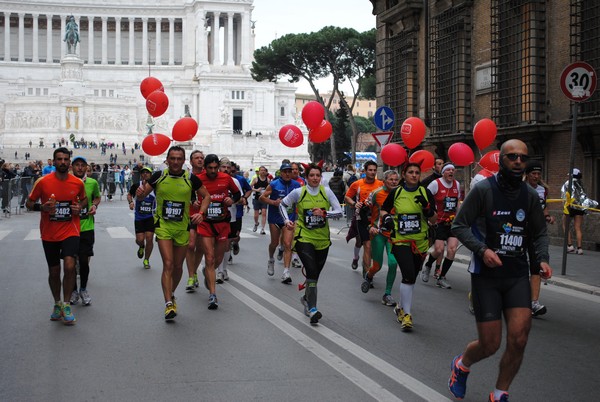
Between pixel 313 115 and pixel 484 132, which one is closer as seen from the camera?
pixel 484 132

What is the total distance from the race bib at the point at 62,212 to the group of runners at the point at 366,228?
10mm

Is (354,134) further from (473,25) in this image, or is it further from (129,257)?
(129,257)

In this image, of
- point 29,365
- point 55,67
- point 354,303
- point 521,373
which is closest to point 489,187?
point 521,373

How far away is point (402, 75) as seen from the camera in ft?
84.6

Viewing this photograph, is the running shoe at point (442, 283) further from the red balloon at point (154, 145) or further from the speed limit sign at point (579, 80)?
the red balloon at point (154, 145)

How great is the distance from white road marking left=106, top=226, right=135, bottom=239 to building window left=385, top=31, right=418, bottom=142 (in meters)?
9.04

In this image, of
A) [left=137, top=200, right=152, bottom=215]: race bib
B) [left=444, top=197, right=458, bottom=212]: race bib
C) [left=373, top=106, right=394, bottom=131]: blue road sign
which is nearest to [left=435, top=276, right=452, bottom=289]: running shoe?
[left=444, top=197, right=458, bottom=212]: race bib

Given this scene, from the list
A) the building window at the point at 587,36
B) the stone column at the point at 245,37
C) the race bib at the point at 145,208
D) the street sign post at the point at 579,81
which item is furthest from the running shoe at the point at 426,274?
the stone column at the point at 245,37

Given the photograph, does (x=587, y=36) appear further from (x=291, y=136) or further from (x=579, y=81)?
(x=291, y=136)

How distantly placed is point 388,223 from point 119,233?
13812mm

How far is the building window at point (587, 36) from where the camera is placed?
1650 centimetres

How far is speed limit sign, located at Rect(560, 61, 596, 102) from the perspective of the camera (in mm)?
12484

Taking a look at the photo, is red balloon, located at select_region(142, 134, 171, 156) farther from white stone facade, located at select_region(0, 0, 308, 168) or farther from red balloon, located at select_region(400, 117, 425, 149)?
white stone facade, located at select_region(0, 0, 308, 168)

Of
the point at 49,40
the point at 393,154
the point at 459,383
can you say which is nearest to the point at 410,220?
the point at 459,383
